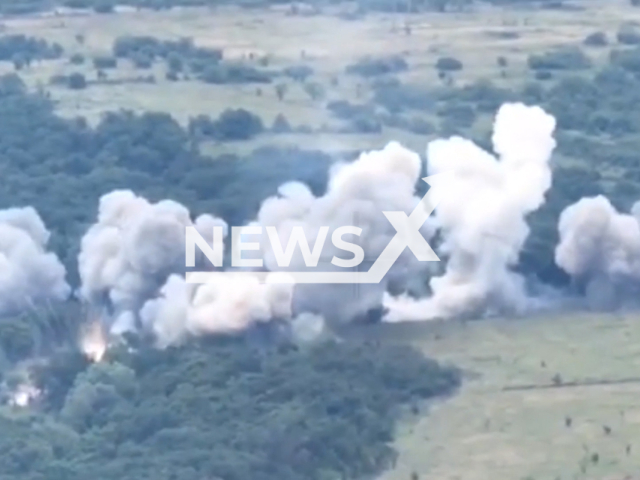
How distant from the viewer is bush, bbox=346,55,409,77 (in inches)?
3967

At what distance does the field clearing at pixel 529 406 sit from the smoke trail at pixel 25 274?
29.5ft

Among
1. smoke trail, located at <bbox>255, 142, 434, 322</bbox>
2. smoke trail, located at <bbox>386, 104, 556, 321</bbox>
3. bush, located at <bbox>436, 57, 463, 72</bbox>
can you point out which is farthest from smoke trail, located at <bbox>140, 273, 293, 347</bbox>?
bush, located at <bbox>436, 57, 463, 72</bbox>

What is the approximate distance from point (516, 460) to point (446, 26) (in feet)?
171

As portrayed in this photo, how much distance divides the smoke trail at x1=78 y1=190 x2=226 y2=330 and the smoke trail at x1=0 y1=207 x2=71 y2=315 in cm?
75

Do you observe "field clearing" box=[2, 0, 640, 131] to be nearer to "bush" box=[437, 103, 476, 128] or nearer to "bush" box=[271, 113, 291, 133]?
"bush" box=[271, 113, 291, 133]

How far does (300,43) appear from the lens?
10681 centimetres

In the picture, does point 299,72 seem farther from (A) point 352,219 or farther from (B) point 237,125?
(A) point 352,219

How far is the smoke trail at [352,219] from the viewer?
231 feet

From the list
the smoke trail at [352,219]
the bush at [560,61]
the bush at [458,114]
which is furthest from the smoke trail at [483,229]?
the bush at [560,61]

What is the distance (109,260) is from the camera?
72500 mm

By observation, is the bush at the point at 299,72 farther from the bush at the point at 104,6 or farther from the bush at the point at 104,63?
the bush at the point at 104,6

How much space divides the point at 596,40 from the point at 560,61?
14.8ft

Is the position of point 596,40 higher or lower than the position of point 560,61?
higher

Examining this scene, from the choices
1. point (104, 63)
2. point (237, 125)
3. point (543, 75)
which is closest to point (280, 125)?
point (237, 125)
